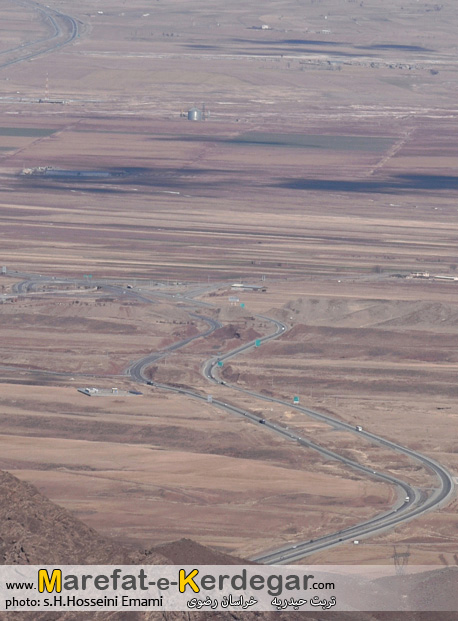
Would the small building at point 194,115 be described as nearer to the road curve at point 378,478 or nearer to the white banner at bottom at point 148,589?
the road curve at point 378,478

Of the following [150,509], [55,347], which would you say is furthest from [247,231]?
[150,509]

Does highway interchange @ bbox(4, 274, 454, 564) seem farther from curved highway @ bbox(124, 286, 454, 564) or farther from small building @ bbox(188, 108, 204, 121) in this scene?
small building @ bbox(188, 108, 204, 121)

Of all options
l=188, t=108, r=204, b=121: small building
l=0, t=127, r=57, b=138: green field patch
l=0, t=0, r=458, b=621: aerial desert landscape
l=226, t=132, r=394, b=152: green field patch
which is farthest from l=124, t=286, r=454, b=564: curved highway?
l=188, t=108, r=204, b=121: small building

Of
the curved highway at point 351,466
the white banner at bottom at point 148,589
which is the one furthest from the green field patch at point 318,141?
the white banner at bottom at point 148,589

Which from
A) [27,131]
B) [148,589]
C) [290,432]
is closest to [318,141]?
[27,131]

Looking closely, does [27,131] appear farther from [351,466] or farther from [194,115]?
[351,466]
